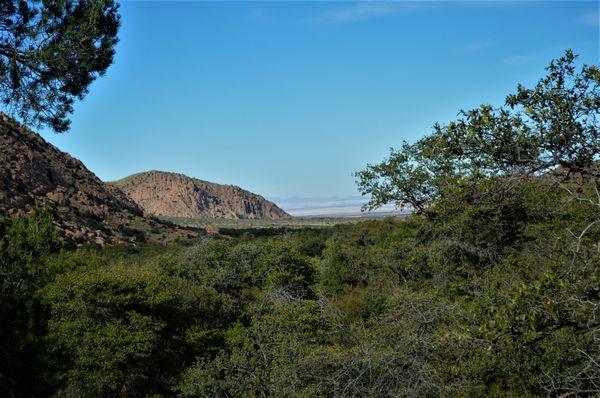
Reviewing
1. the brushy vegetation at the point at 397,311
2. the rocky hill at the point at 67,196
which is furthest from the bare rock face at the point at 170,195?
the brushy vegetation at the point at 397,311

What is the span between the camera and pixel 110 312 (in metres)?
18.0

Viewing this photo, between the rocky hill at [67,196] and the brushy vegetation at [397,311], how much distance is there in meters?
32.7

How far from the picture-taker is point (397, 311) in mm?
12328

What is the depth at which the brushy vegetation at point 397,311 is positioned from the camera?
6254mm

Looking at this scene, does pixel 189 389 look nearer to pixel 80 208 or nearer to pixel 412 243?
pixel 412 243

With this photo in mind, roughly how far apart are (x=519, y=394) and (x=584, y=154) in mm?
7088

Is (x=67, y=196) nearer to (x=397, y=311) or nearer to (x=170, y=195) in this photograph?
(x=397, y=311)

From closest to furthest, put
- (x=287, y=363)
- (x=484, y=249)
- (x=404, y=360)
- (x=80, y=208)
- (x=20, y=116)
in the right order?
(x=404, y=360) → (x=20, y=116) → (x=287, y=363) → (x=484, y=249) → (x=80, y=208)

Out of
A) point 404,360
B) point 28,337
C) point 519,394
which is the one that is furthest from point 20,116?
point 519,394

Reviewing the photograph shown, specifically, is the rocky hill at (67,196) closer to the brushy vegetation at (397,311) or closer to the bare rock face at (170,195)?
the brushy vegetation at (397,311)

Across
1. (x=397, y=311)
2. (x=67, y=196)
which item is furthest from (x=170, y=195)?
(x=397, y=311)

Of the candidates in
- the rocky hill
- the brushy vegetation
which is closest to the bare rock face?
the rocky hill

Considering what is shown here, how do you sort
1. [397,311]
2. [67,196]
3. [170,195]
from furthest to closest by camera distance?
1. [170,195]
2. [67,196]
3. [397,311]

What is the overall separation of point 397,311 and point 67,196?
63.8m
